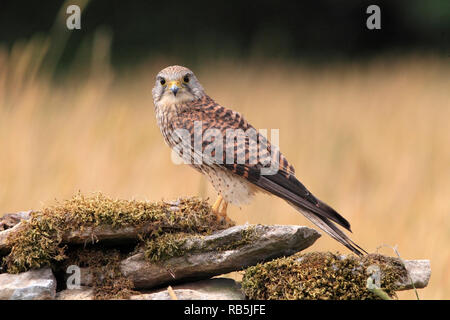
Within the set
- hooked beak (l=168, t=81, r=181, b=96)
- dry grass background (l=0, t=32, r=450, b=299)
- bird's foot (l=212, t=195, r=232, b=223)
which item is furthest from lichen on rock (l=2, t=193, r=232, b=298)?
hooked beak (l=168, t=81, r=181, b=96)

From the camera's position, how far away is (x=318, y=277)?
9.59 feet

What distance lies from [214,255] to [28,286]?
2.92 feet

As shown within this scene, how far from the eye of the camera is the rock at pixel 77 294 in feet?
9.57

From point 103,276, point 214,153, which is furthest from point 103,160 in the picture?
point 103,276

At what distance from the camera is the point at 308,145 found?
280 inches

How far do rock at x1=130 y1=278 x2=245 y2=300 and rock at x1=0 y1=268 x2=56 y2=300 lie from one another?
1.28 ft

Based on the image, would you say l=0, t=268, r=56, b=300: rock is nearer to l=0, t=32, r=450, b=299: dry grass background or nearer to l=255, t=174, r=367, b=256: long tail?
l=0, t=32, r=450, b=299: dry grass background

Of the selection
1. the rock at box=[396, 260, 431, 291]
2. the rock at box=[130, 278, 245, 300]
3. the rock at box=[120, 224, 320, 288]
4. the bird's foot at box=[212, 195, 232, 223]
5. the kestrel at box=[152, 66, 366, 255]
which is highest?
the kestrel at box=[152, 66, 366, 255]

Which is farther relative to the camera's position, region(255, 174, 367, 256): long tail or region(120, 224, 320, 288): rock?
region(255, 174, 367, 256): long tail

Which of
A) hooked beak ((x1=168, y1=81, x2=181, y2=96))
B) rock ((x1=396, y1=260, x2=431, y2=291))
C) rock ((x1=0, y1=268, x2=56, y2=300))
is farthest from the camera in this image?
hooked beak ((x1=168, y1=81, x2=181, y2=96))

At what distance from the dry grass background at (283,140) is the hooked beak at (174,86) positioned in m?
0.50

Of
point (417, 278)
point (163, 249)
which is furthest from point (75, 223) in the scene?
point (417, 278)

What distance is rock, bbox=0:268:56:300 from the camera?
283 centimetres

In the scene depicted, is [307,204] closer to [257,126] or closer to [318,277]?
[318,277]
